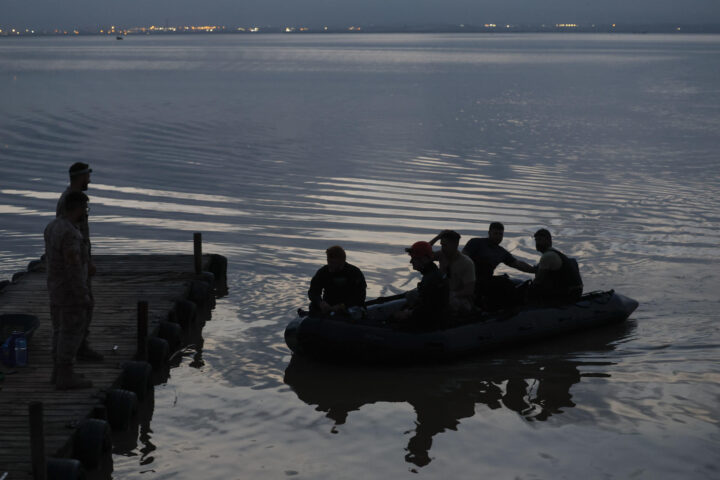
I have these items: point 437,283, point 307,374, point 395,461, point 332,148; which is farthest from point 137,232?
point 332,148

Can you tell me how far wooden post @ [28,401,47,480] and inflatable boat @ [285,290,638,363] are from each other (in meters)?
4.82

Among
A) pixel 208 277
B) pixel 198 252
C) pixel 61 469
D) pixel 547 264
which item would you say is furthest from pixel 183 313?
pixel 61 469

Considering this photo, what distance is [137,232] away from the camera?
1977 centimetres

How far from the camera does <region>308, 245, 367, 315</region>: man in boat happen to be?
1209 centimetres

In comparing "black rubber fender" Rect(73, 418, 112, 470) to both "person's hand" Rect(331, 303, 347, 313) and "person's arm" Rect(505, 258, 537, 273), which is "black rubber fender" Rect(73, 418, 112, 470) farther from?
"person's arm" Rect(505, 258, 537, 273)

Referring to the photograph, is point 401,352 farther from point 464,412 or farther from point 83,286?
point 83,286

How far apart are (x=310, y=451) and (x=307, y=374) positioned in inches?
90.3

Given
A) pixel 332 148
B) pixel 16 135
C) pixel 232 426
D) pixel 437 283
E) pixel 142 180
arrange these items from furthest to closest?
pixel 16 135
pixel 332 148
pixel 142 180
pixel 437 283
pixel 232 426

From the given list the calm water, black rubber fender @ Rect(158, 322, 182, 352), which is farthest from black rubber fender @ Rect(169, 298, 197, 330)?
black rubber fender @ Rect(158, 322, 182, 352)

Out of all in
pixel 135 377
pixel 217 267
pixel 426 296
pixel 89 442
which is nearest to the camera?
pixel 89 442

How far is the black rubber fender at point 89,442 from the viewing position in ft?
29.1

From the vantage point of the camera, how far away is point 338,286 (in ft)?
39.9

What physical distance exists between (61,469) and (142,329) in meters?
3.36

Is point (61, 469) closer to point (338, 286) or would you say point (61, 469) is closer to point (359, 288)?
point (338, 286)
